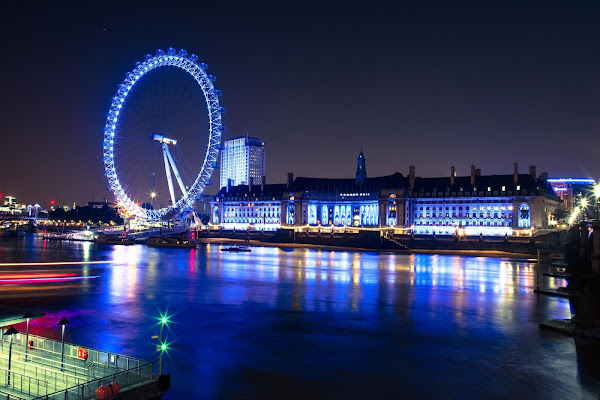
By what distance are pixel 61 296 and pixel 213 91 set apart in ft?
182

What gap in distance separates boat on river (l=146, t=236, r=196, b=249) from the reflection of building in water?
4632 centimetres

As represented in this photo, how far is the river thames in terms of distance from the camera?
2142 centimetres

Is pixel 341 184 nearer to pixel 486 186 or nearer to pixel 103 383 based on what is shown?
pixel 486 186

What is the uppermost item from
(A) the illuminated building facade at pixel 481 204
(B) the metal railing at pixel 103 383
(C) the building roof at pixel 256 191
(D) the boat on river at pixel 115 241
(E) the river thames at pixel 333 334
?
(C) the building roof at pixel 256 191

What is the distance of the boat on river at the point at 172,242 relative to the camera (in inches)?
4843

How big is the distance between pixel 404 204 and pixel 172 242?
62.4m

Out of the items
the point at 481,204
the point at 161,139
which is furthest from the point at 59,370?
the point at 481,204

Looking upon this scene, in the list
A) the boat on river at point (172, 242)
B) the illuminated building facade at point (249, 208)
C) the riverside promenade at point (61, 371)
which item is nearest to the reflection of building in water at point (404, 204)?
the illuminated building facade at point (249, 208)

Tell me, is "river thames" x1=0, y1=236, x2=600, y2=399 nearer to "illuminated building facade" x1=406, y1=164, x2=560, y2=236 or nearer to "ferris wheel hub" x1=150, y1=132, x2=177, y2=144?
"ferris wheel hub" x1=150, y1=132, x2=177, y2=144

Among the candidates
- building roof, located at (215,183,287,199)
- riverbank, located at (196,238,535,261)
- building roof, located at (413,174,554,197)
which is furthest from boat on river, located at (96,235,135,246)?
building roof, located at (413,174,554,197)

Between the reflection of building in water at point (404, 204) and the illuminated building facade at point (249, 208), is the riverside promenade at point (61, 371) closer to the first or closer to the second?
the reflection of building in water at point (404, 204)

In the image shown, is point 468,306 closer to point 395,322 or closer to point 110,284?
point 395,322

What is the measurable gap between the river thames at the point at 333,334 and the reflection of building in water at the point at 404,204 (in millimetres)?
78824

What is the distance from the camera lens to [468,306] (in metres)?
40.0
